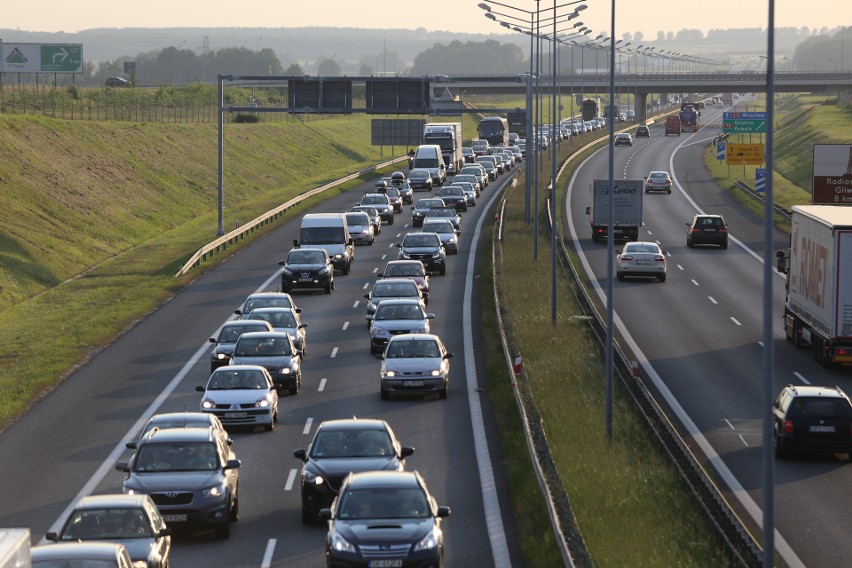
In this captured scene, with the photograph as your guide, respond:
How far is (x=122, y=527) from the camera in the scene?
1952 cm

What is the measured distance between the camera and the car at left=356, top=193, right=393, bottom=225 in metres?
82.2

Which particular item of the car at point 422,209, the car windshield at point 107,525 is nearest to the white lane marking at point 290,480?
the car windshield at point 107,525

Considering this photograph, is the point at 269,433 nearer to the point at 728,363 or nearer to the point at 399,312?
the point at 399,312

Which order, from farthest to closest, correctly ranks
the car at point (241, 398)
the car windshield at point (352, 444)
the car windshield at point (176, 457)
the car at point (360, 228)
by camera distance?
the car at point (360, 228), the car at point (241, 398), the car windshield at point (352, 444), the car windshield at point (176, 457)

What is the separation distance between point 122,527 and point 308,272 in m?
34.3

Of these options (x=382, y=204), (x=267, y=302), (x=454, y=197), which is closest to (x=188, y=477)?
(x=267, y=302)

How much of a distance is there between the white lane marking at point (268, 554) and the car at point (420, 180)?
80078 millimetres

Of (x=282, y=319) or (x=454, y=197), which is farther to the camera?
(x=454, y=197)

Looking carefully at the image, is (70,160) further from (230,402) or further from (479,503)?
(479,503)

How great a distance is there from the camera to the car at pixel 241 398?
102 ft

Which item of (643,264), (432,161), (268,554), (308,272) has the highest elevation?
(432,161)

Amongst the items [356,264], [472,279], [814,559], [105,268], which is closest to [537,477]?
[814,559]

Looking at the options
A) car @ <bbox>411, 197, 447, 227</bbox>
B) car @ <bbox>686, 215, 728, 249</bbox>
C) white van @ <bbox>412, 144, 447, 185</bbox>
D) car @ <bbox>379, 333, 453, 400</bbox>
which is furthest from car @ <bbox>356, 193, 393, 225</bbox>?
car @ <bbox>379, 333, 453, 400</bbox>

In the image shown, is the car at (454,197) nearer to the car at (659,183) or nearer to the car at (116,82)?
the car at (659,183)
